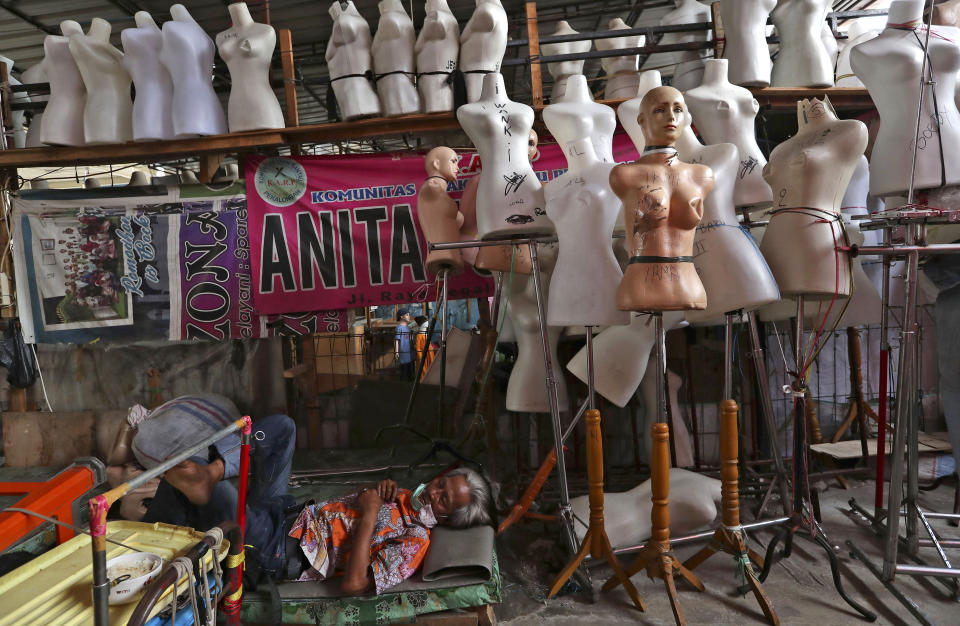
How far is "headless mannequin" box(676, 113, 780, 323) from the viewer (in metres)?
2.17

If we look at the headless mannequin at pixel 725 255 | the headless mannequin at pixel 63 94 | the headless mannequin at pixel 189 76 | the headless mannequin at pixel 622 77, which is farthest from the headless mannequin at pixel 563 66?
the headless mannequin at pixel 63 94

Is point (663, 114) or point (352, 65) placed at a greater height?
point (352, 65)

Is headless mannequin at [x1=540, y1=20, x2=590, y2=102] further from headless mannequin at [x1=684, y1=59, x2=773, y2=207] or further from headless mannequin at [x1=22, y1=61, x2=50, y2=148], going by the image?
headless mannequin at [x1=22, y1=61, x2=50, y2=148]

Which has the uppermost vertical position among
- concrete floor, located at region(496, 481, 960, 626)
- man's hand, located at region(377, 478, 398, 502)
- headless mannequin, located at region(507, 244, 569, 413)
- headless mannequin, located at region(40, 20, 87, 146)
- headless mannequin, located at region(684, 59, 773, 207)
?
headless mannequin, located at region(40, 20, 87, 146)

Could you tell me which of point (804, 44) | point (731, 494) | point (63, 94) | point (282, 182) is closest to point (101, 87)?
point (63, 94)

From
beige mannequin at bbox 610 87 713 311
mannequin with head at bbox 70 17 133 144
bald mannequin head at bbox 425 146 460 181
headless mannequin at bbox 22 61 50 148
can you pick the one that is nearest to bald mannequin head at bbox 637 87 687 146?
beige mannequin at bbox 610 87 713 311

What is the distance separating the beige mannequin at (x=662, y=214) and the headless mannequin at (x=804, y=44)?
1.95 metres

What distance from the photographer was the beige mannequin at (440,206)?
2.81 m

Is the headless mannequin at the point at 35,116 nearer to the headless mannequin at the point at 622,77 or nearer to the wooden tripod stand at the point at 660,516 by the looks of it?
the headless mannequin at the point at 622,77

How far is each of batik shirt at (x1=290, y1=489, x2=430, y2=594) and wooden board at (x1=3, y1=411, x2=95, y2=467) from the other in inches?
92.8

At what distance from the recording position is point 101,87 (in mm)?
3551

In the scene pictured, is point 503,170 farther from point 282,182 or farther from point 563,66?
point 563,66

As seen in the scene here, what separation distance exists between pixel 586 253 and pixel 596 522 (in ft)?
3.68

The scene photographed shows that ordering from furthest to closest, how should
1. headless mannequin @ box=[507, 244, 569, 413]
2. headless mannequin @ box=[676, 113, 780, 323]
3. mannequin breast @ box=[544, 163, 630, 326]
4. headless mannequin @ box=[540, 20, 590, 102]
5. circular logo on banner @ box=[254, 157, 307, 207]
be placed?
headless mannequin @ box=[540, 20, 590, 102]
circular logo on banner @ box=[254, 157, 307, 207]
headless mannequin @ box=[507, 244, 569, 413]
mannequin breast @ box=[544, 163, 630, 326]
headless mannequin @ box=[676, 113, 780, 323]
